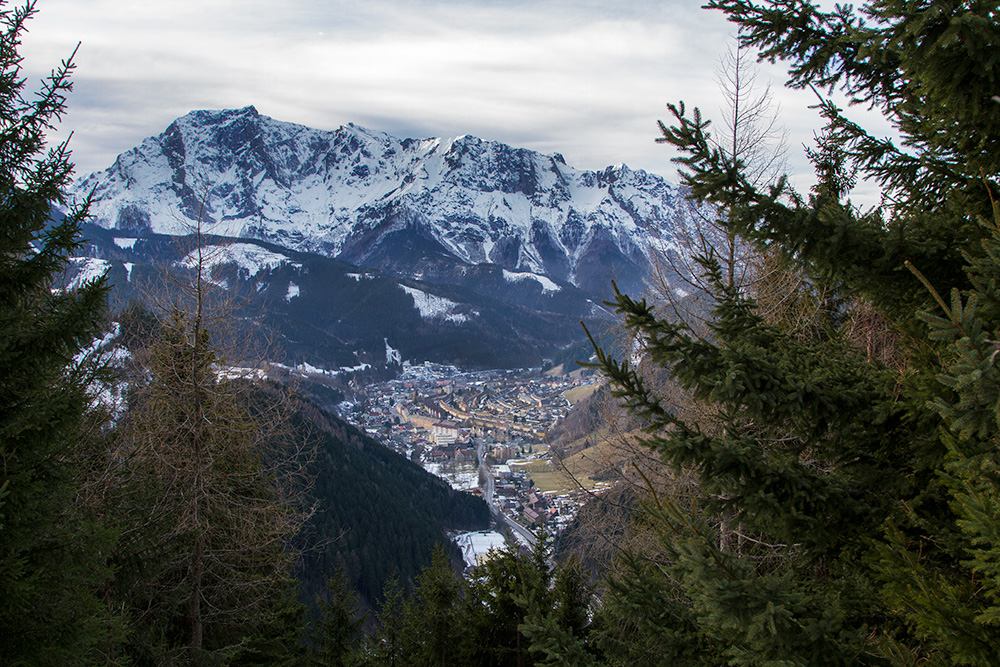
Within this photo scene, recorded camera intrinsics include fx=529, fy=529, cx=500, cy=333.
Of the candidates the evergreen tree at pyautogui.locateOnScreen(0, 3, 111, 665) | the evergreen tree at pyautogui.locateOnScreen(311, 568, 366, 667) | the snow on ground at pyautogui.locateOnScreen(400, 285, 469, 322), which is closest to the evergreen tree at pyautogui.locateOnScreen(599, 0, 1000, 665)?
the evergreen tree at pyautogui.locateOnScreen(0, 3, 111, 665)

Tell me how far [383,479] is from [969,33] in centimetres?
5183

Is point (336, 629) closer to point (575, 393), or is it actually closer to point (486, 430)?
point (486, 430)

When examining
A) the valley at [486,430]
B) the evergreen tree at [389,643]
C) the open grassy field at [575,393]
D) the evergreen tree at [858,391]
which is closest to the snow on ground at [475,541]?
the valley at [486,430]

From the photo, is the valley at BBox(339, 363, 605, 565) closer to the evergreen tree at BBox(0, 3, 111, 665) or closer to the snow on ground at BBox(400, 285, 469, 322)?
the evergreen tree at BBox(0, 3, 111, 665)

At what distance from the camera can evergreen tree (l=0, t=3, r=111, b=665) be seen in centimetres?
467

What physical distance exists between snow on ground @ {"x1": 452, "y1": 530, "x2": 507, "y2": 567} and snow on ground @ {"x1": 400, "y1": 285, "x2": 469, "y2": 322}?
13968 centimetres

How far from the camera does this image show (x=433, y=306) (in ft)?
622

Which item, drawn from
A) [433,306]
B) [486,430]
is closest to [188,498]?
[486,430]

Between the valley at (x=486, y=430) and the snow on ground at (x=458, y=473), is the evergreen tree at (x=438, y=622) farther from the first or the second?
the snow on ground at (x=458, y=473)

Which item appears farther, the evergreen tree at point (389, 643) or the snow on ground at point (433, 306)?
the snow on ground at point (433, 306)

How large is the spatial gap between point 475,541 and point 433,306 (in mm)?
148581

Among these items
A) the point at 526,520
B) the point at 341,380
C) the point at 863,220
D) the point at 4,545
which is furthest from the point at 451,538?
the point at 341,380

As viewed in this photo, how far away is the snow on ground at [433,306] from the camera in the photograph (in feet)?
609

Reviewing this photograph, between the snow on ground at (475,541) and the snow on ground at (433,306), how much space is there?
5499 inches
